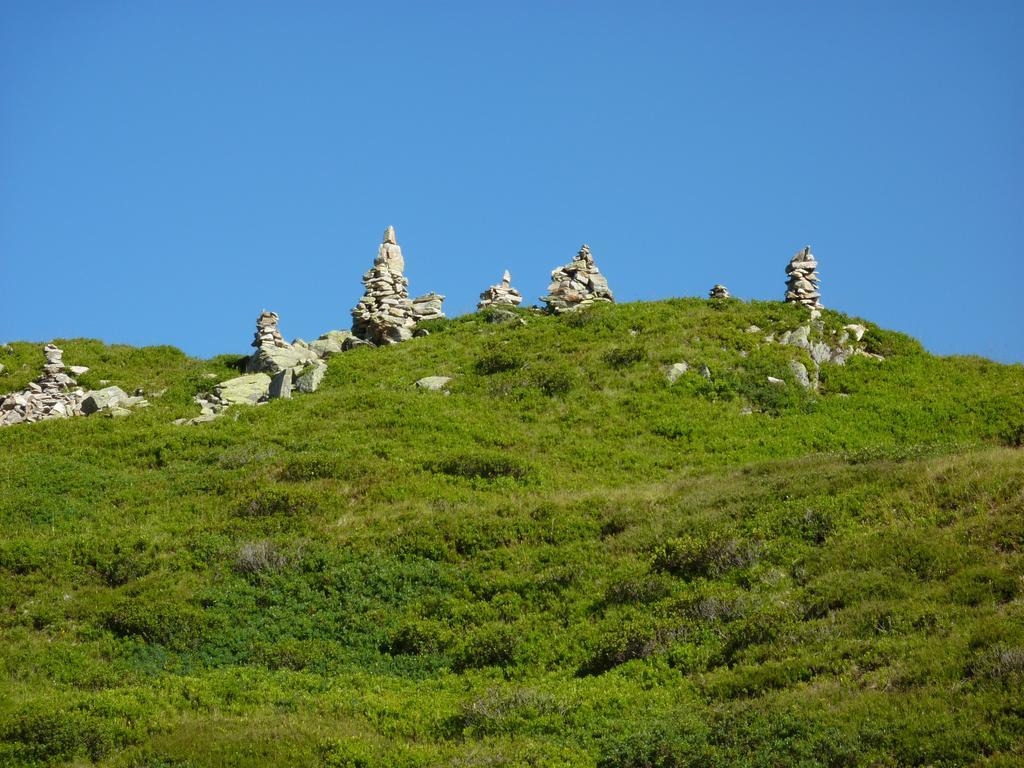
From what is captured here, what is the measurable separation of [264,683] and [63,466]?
1960cm

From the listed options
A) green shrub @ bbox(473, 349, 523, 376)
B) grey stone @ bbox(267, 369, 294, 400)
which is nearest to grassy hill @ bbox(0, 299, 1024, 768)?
grey stone @ bbox(267, 369, 294, 400)

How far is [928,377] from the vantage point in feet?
153

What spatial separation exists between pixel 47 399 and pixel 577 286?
81.9 feet

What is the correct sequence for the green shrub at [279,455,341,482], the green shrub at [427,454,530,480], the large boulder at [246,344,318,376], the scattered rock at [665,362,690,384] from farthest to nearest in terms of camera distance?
the large boulder at [246,344,318,376] < the scattered rock at [665,362,690,384] < the green shrub at [427,454,530,480] < the green shrub at [279,455,341,482]

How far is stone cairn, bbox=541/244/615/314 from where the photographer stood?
57.3 m

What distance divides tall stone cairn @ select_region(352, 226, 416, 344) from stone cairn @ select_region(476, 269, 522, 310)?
12.9 ft

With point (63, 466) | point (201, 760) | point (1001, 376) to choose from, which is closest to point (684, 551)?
point (201, 760)

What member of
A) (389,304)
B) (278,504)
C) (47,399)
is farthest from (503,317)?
(278,504)

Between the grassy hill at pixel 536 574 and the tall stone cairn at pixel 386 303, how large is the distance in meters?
9.17

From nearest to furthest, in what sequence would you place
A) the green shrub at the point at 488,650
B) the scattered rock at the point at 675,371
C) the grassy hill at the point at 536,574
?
the grassy hill at the point at 536,574
the green shrub at the point at 488,650
the scattered rock at the point at 675,371

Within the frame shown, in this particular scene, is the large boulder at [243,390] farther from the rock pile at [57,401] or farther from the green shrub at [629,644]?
the green shrub at [629,644]

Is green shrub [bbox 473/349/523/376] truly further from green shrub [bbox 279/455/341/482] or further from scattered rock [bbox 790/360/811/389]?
green shrub [bbox 279/455/341/482]

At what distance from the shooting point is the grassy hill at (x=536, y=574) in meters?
18.3

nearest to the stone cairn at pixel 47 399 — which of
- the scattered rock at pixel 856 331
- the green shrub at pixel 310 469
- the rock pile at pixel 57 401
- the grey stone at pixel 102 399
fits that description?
the rock pile at pixel 57 401
